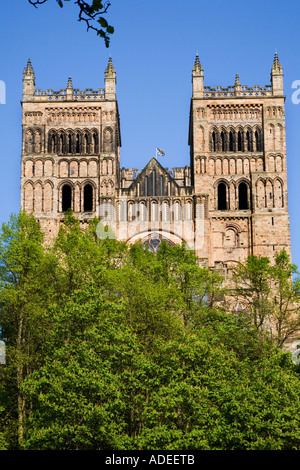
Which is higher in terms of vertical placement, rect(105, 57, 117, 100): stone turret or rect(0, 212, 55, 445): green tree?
rect(105, 57, 117, 100): stone turret

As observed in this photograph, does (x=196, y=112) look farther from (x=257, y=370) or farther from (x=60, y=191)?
(x=257, y=370)

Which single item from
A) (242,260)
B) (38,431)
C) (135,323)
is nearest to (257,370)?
(135,323)

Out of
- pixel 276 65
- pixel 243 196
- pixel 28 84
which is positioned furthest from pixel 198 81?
pixel 28 84

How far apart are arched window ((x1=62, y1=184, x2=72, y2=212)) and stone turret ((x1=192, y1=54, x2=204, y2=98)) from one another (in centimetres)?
1341

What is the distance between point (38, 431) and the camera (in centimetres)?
3500

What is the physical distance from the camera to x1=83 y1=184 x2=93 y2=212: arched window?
73062 mm

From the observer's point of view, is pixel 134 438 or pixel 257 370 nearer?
pixel 134 438

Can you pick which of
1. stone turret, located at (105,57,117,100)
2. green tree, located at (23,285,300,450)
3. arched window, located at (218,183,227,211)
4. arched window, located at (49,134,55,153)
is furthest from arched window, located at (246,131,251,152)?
green tree, located at (23,285,300,450)

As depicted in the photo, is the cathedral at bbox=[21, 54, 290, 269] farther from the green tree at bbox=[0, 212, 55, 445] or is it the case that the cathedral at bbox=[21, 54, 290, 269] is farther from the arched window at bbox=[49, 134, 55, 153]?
the green tree at bbox=[0, 212, 55, 445]

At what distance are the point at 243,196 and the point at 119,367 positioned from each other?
38.0 m

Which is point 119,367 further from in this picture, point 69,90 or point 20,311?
point 69,90

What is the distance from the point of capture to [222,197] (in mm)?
74250

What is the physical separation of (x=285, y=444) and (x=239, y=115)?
43724 mm
